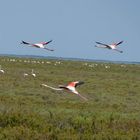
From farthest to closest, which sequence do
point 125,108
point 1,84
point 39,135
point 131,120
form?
point 1,84
point 125,108
point 131,120
point 39,135

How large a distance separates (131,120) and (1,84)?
56.3 ft

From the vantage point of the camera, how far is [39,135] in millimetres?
18266

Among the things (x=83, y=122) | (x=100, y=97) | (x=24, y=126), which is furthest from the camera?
(x=100, y=97)

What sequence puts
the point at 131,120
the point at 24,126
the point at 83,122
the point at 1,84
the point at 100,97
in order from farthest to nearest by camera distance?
the point at 1,84, the point at 100,97, the point at 131,120, the point at 83,122, the point at 24,126

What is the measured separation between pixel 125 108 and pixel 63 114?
674 cm

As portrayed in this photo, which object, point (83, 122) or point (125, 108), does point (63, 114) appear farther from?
point (125, 108)

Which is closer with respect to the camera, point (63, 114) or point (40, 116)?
point (40, 116)

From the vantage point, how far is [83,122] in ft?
69.2

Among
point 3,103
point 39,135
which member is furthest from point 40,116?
point 3,103

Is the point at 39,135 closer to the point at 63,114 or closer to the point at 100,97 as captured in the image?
the point at 63,114

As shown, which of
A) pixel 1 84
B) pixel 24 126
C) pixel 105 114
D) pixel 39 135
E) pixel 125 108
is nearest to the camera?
pixel 39 135

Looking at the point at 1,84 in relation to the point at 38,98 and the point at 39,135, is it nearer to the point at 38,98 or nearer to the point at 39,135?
the point at 38,98

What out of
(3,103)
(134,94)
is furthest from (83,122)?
(134,94)

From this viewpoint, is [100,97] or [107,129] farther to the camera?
[100,97]
